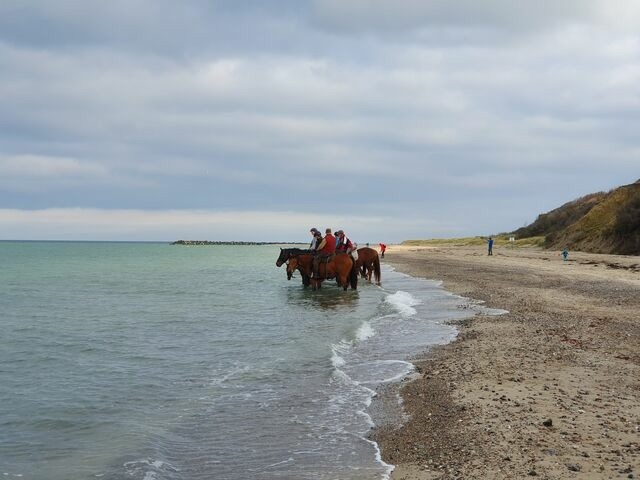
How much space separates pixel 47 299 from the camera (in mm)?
24375

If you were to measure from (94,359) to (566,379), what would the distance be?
854 cm

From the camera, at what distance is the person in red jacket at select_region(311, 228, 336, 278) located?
2604 centimetres

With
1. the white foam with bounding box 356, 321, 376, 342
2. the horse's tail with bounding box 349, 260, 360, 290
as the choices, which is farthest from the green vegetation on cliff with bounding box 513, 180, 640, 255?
the white foam with bounding box 356, 321, 376, 342

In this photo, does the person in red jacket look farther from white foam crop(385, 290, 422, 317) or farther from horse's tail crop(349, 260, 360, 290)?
white foam crop(385, 290, 422, 317)

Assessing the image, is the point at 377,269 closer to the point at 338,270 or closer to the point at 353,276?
the point at 353,276

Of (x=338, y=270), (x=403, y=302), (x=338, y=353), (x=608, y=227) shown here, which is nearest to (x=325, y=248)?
(x=338, y=270)

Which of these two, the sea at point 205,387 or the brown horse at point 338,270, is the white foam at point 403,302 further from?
the brown horse at point 338,270

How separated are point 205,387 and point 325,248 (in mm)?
17707

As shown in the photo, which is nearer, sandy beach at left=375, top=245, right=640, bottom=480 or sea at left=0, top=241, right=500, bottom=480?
sandy beach at left=375, top=245, right=640, bottom=480

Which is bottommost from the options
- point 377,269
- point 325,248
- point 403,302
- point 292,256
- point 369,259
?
point 403,302

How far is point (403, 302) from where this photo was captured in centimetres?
2034

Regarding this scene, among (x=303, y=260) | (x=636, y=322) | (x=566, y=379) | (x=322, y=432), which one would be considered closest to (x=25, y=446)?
(x=322, y=432)

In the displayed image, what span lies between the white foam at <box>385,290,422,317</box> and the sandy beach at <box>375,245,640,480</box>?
3322 mm

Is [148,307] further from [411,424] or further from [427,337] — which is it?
[411,424]
